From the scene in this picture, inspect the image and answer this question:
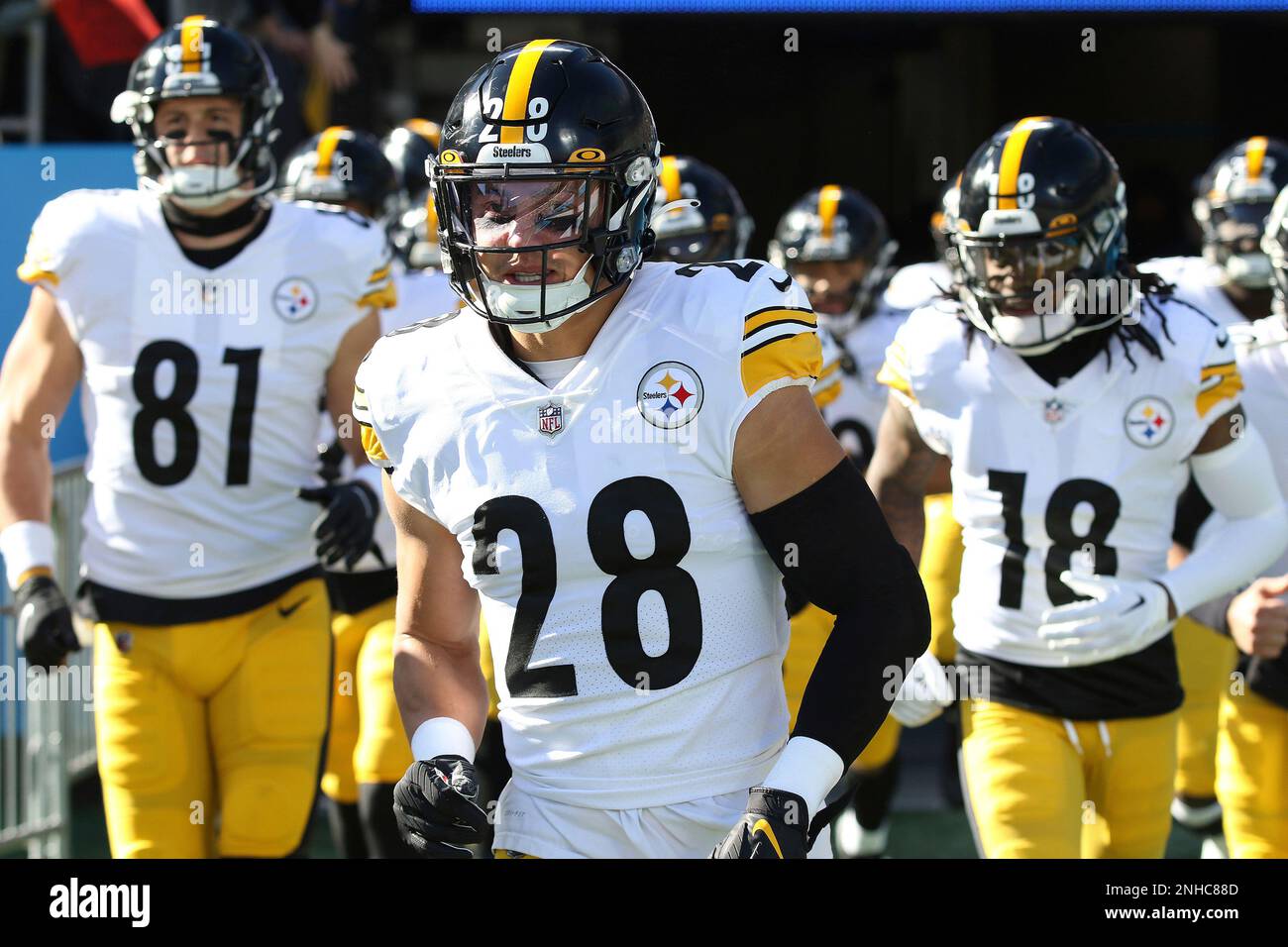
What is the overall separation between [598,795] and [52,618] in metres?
1.46

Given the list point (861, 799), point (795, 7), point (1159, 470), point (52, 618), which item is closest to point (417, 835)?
point (52, 618)

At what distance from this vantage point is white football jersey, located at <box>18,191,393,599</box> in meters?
3.65

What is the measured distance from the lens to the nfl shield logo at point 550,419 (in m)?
2.36

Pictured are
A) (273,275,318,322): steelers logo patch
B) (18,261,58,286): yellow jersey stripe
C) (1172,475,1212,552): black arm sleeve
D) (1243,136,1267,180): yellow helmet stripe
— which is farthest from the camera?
(1243,136,1267,180): yellow helmet stripe

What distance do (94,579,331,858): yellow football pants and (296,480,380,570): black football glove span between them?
0.81 feet

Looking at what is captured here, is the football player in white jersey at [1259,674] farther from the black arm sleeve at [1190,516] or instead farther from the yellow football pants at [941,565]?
the yellow football pants at [941,565]

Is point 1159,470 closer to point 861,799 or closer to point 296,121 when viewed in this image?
point 861,799

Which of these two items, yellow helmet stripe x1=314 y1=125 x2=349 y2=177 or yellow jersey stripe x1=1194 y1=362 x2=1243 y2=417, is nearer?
yellow jersey stripe x1=1194 y1=362 x2=1243 y2=417

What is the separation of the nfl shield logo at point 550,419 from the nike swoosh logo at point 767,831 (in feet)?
1.77

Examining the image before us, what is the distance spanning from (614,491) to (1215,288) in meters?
3.20

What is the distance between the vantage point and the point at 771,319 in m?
2.31

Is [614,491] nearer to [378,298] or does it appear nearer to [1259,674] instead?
[378,298]

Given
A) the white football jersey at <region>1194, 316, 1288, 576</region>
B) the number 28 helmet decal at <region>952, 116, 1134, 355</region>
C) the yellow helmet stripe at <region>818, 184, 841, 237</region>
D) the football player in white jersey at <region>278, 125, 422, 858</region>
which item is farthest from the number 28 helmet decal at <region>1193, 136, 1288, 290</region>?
the football player in white jersey at <region>278, 125, 422, 858</region>

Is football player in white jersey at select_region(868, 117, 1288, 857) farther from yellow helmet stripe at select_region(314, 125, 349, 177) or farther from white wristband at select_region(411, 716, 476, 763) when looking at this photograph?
yellow helmet stripe at select_region(314, 125, 349, 177)
